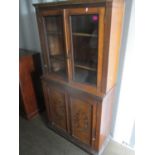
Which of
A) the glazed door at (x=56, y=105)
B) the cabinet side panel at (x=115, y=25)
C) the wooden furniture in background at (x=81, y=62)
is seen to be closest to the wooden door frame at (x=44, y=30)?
the wooden furniture in background at (x=81, y=62)

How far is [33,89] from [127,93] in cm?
145

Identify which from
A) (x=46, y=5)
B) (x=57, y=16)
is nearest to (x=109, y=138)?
(x=57, y=16)

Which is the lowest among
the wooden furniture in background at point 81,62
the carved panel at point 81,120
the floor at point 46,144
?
the floor at point 46,144

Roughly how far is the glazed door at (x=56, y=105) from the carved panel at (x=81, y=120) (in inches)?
5.3

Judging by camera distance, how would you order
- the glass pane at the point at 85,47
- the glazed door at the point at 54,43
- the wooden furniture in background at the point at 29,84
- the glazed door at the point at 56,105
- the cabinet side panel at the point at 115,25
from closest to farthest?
1. the cabinet side panel at the point at 115,25
2. the glass pane at the point at 85,47
3. the glazed door at the point at 54,43
4. the glazed door at the point at 56,105
5. the wooden furniture in background at the point at 29,84

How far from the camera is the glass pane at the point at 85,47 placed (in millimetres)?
1200

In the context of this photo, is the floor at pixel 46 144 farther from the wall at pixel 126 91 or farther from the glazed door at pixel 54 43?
the glazed door at pixel 54 43

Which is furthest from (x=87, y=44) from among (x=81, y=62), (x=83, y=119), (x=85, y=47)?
(x=83, y=119)

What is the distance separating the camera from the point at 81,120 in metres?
1.56

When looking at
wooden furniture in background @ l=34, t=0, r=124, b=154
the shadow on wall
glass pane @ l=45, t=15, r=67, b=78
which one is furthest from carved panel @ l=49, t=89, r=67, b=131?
the shadow on wall

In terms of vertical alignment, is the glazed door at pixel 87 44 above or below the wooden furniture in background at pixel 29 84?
above

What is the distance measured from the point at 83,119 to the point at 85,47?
2.61ft

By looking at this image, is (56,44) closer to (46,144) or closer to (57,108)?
(57,108)
